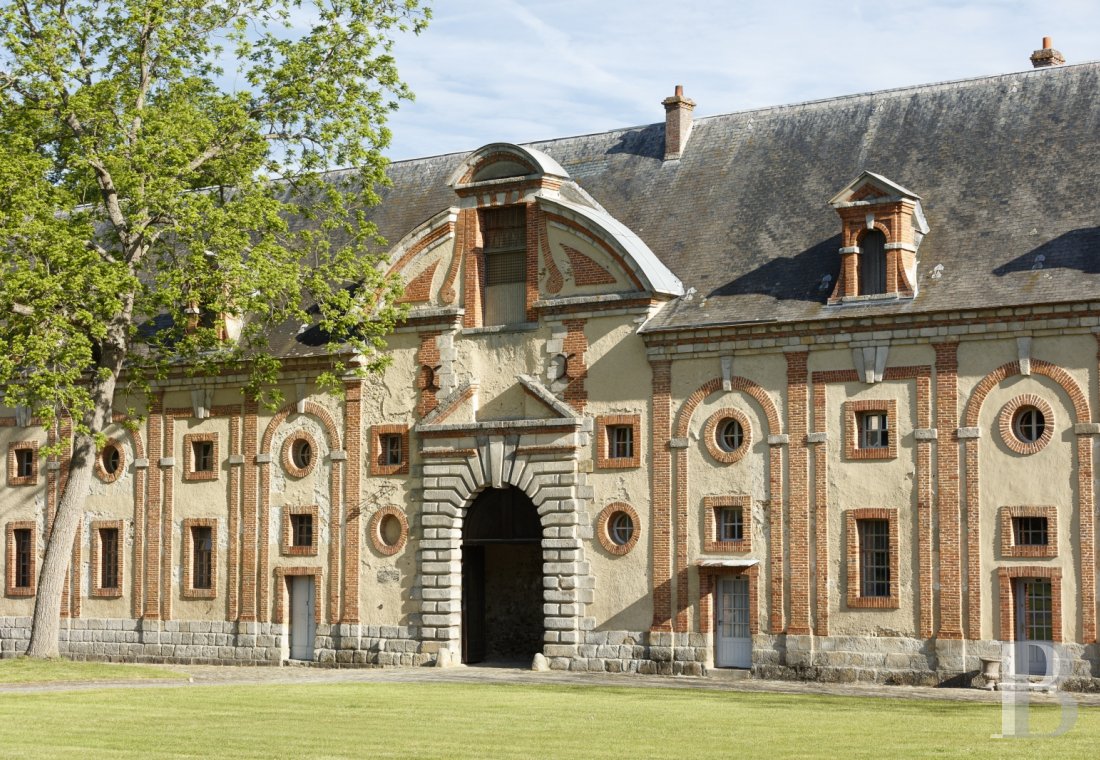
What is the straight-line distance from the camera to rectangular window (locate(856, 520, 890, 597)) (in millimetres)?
29609

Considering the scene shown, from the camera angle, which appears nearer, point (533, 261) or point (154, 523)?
point (533, 261)

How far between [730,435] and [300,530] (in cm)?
924

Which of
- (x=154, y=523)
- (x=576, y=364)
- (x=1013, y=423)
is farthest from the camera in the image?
(x=154, y=523)

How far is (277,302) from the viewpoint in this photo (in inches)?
1419

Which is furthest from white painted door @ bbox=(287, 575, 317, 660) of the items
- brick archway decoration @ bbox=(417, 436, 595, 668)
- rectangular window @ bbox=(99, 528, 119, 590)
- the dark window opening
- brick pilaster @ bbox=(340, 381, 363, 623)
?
the dark window opening

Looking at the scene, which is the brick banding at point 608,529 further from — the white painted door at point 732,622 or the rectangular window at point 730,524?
the white painted door at point 732,622

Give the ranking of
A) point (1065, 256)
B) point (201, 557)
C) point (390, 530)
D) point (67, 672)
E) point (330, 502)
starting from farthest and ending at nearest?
point (201, 557), point (330, 502), point (390, 530), point (67, 672), point (1065, 256)

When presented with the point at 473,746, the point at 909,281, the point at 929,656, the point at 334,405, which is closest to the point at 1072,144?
the point at 909,281

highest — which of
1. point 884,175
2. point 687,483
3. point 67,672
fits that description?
point 884,175

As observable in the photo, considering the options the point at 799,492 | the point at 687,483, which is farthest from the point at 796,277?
the point at 687,483

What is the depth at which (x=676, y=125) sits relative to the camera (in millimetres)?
35406

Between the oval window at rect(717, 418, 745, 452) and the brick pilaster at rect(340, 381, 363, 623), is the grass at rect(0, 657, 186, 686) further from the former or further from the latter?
the oval window at rect(717, 418, 745, 452)

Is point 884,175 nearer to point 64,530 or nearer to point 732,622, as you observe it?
point 732,622

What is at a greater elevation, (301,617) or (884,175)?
(884,175)
